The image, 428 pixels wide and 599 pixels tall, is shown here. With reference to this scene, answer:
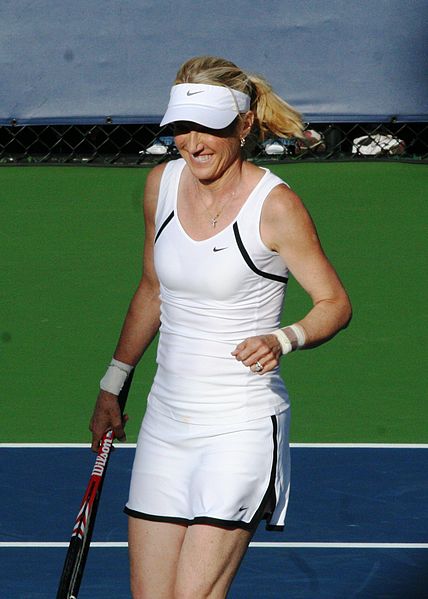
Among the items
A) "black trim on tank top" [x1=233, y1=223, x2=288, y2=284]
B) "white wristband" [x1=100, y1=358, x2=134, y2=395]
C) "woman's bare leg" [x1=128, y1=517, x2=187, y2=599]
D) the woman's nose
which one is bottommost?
"woman's bare leg" [x1=128, y1=517, x2=187, y2=599]

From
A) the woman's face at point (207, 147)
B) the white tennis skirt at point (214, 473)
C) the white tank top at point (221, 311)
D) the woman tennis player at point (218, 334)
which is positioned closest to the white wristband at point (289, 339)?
the woman tennis player at point (218, 334)

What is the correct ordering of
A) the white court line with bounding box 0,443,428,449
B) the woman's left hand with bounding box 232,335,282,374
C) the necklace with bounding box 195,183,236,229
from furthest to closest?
1. the white court line with bounding box 0,443,428,449
2. the necklace with bounding box 195,183,236,229
3. the woman's left hand with bounding box 232,335,282,374

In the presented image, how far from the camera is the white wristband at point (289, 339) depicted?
114 inches

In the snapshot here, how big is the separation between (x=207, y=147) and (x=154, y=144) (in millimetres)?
6345

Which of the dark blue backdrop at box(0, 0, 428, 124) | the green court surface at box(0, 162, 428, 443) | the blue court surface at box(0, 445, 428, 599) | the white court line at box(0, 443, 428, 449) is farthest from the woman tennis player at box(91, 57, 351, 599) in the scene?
the dark blue backdrop at box(0, 0, 428, 124)

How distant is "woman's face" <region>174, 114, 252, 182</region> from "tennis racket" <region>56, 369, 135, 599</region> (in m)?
0.82

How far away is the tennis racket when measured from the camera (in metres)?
3.12

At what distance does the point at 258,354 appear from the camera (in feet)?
9.18

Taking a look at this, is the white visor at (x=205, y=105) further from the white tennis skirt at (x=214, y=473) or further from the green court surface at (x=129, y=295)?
the green court surface at (x=129, y=295)

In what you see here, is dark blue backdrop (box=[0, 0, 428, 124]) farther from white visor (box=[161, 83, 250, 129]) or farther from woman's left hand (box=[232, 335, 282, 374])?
woman's left hand (box=[232, 335, 282, 374])

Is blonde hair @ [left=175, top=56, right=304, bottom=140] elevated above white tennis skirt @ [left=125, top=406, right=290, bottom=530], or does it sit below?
above

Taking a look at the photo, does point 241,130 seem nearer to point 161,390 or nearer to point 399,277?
point 161,390

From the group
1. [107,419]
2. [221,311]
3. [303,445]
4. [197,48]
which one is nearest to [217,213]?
[221,311]

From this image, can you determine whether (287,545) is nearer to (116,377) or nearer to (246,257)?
(116,377)
